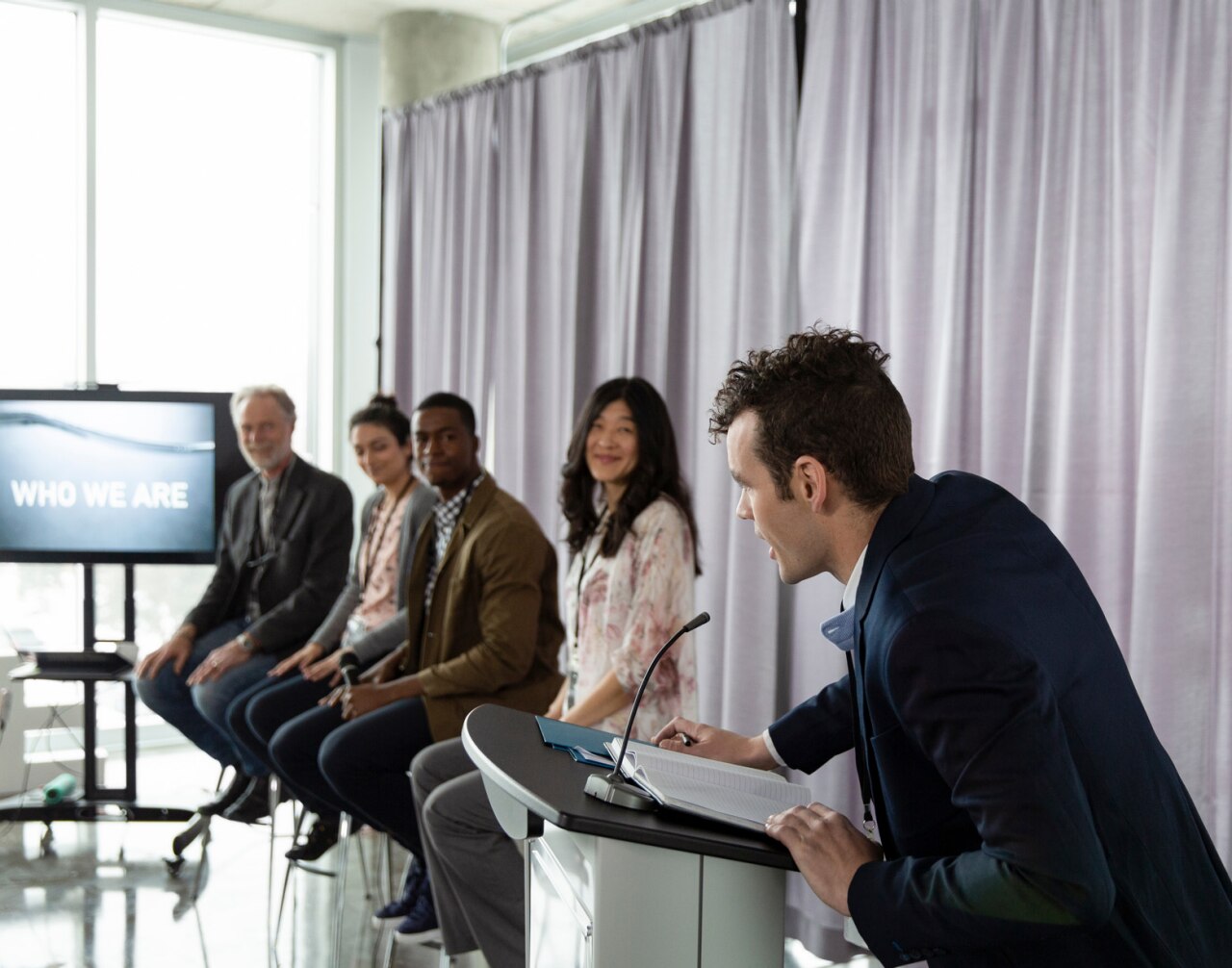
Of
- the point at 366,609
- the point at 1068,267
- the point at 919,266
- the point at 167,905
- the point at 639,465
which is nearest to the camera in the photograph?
the point at 1068,267

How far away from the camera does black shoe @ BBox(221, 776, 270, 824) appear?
4.04m

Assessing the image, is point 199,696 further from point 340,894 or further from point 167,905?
point 340,894

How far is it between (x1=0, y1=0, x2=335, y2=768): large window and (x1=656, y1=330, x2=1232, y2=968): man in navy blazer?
4.33 meters

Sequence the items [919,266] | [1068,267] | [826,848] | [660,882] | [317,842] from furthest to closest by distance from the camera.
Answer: [317,842]
[919,266]
[1068,267]
[660,882]
[826,848]

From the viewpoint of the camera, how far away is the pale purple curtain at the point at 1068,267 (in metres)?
2.53

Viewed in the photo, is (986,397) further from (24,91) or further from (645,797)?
(24,91)

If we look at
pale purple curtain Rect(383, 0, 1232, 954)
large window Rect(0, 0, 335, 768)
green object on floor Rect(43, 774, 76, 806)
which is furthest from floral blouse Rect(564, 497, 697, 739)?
large window Rect(0, 0, 335, 768)

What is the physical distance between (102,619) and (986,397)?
4.17m

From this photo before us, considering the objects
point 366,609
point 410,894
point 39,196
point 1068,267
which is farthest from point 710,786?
point 39,196

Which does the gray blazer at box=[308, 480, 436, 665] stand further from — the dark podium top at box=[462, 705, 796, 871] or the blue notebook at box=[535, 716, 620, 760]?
the dark podium top at box=[462, 705, 796, 871]

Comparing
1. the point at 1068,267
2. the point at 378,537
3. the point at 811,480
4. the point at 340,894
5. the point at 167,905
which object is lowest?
the point at 167,905

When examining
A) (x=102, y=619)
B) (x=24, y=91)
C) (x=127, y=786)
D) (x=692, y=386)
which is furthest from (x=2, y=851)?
(x=24, y=91)

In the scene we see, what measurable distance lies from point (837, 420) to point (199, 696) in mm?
3162

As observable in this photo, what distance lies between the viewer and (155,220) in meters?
5.53
